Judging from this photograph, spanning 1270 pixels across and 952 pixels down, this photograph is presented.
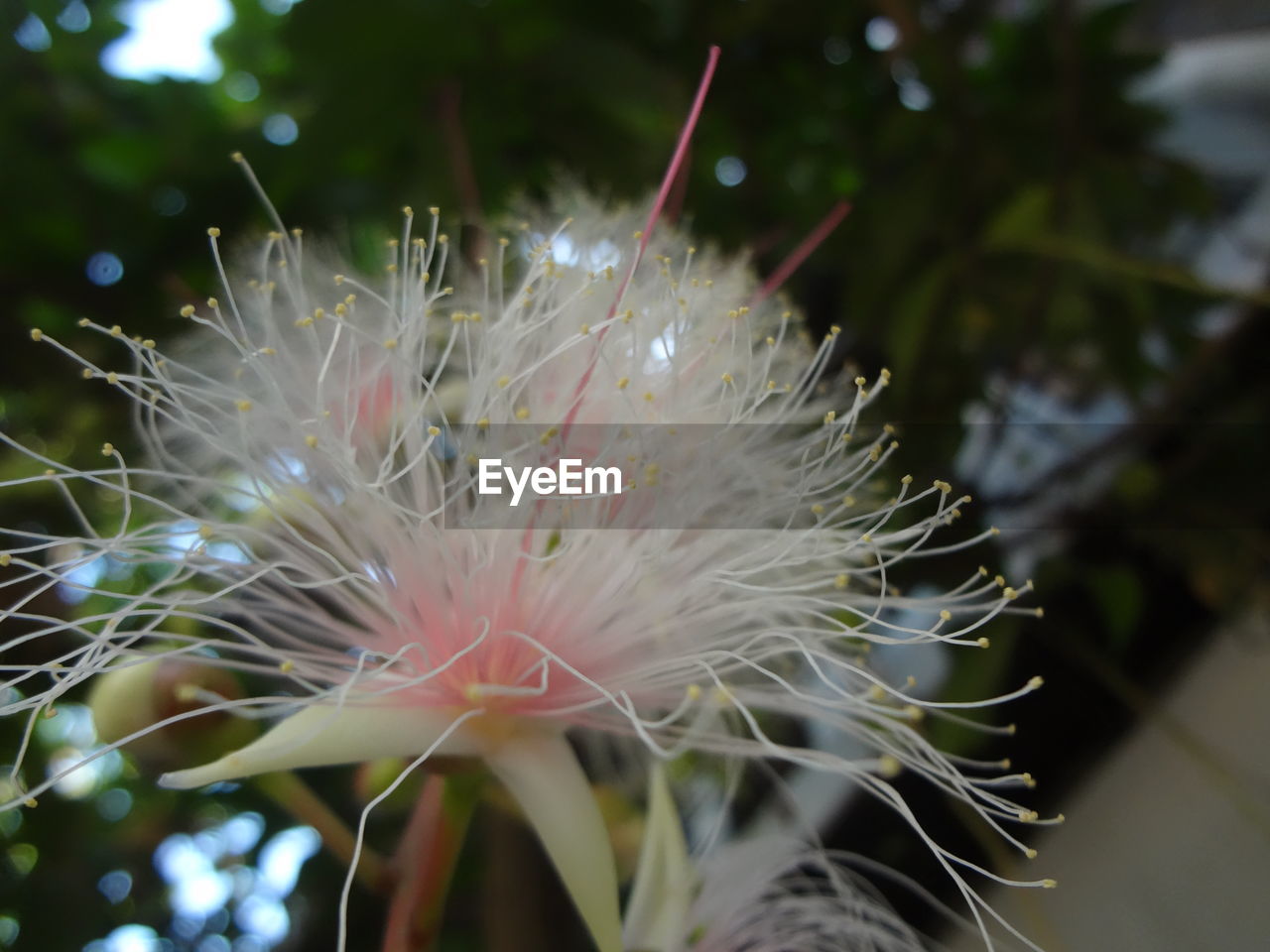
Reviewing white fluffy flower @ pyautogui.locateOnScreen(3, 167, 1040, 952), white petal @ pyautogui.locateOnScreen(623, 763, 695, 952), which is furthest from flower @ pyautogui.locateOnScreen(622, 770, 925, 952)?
white fluffy flower @ pyautogui.locateOnScreen(3, 167, 1040, 952)

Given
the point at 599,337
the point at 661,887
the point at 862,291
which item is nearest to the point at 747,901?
the point at 661,887

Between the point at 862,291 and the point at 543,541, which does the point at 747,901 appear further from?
the point at 862,291

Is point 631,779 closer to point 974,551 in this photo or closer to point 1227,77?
point 974,551

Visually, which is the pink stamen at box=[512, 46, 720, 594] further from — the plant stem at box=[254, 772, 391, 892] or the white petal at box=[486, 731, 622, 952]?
the plant stem at box=[254, 772, 391, 892]

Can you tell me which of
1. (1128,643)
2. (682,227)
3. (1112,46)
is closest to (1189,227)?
(1112,46)

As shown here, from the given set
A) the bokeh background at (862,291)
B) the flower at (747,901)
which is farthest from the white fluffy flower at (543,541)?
the bokeh background at (862,291)

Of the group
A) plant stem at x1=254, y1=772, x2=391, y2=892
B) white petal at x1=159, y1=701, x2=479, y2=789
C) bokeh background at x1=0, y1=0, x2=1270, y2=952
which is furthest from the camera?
bokeh background at x1=0, y1=0, x2=1270, y2=952
